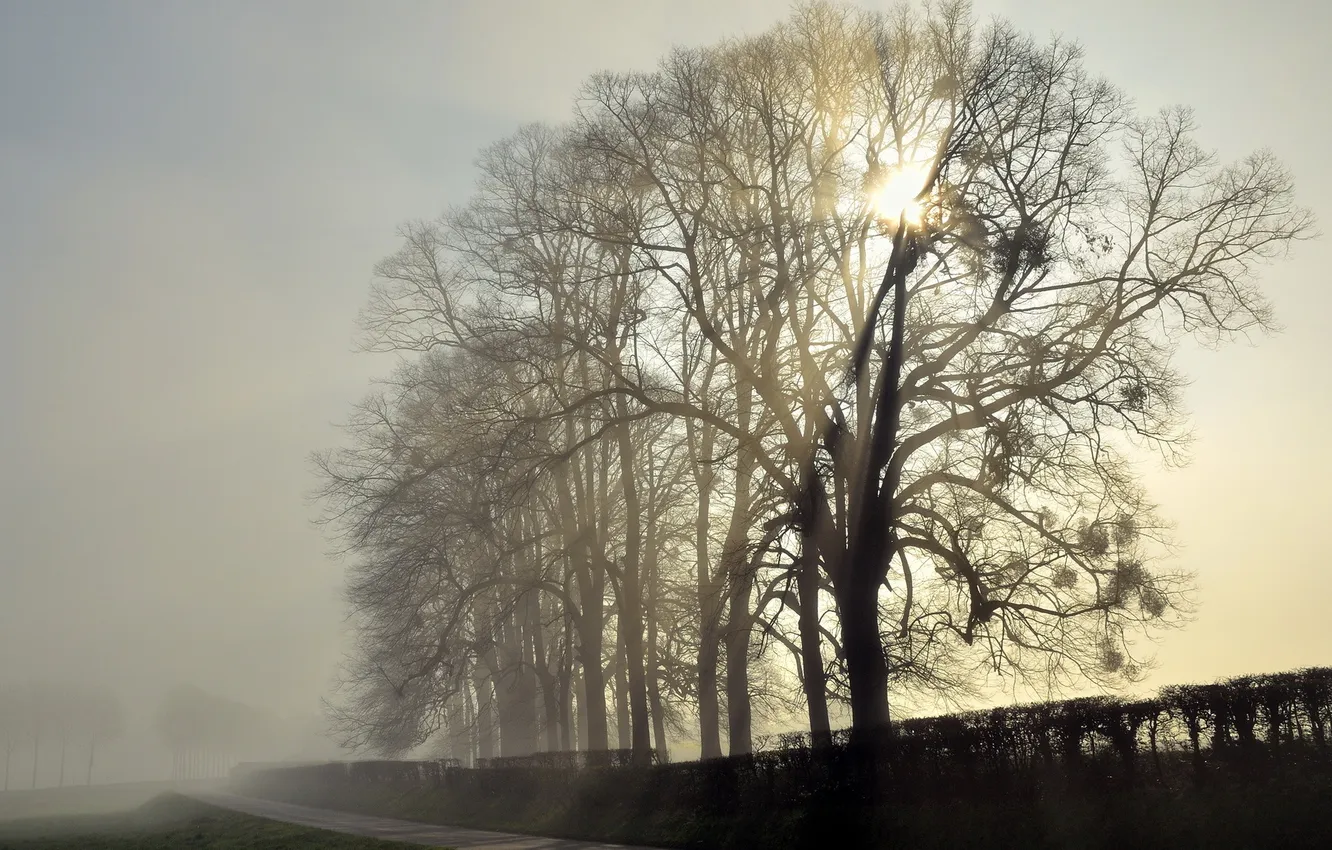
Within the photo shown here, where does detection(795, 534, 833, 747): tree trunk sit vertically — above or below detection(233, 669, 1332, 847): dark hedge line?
above

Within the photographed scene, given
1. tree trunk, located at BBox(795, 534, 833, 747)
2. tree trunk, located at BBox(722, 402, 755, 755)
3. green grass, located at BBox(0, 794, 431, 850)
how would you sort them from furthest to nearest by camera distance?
tree trunk, located at BBox(722, 402, 755, 755)
tree trunk, located at BBox(795, 534, 833, 747)
green grass, located at BBox(0, 794, 431, 850)

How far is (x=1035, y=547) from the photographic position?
1836 cm

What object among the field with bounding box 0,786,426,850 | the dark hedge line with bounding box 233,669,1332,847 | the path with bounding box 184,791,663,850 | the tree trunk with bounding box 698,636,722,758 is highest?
the tree trunk with bounding box 698,636,722,758

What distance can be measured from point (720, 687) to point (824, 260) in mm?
14247

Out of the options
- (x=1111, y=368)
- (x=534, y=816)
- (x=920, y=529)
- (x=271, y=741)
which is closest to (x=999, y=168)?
(x=1111, y=368)

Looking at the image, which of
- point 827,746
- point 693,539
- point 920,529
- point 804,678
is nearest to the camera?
point 827,746

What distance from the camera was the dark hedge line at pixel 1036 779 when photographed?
9797 mm

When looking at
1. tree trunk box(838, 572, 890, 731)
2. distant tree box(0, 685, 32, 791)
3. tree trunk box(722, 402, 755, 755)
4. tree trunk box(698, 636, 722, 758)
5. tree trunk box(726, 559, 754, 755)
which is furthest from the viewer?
distant tree box(0, 685, 32, 791)

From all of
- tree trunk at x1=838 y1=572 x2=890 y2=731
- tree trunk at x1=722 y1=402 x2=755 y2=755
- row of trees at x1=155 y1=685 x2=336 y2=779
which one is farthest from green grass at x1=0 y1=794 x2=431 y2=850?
row of trees at x1=155 y1=685 x2=336 y2=779

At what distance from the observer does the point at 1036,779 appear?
1163cm

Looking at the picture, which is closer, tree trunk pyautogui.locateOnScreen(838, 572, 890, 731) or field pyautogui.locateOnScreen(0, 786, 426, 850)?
tree trunk pyautogui.locateOnScreen(838, 572, 890, 731)

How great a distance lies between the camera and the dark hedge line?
9.80 meters

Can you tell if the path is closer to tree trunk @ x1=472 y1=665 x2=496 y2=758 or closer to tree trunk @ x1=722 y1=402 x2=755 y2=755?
tree trunk @ x1=722 y1=402 x2=755 y2=755

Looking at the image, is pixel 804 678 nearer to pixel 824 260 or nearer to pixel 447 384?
pixel 824 260
